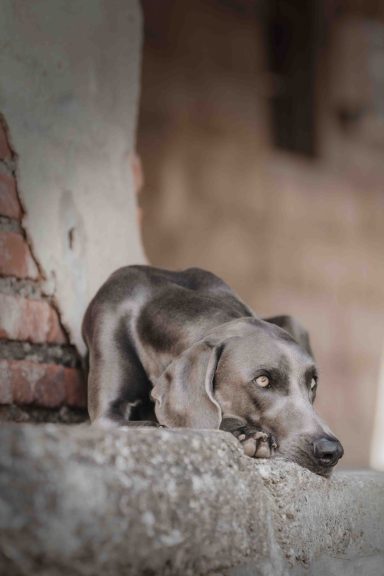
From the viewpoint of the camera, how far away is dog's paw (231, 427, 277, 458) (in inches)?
76.0

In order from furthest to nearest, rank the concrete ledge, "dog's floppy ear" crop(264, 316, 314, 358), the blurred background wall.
→ the blurred background wall, "dog's floppy ear" crop(264, 316, 314, 358), the concrete ledge

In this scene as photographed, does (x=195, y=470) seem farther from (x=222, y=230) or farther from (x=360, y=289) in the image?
(x=360, y=289)

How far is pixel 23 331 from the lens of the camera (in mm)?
Result: 2309

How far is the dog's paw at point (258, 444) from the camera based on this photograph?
193 centimetres

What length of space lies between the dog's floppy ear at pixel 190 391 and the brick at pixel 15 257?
427mm

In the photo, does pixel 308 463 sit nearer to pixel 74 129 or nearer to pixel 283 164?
pixel 74 129

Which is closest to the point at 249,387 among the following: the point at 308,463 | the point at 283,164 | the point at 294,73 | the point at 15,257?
the point at 308,463

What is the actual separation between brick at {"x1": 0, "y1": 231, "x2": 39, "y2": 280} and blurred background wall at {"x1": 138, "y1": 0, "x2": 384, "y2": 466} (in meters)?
2.65

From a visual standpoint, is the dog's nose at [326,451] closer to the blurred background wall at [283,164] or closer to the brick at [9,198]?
the brick at [9,198]

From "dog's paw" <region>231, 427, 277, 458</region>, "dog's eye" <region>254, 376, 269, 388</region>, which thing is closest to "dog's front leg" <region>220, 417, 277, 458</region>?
"dog's paw" <region>231, 427, 277, 458</region>

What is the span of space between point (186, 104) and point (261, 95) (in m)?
0.62

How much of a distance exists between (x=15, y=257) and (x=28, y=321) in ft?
0.49

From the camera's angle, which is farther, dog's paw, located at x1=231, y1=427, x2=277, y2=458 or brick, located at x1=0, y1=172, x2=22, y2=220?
brick, located at x1=0, y1=172, x2=22, y2=220

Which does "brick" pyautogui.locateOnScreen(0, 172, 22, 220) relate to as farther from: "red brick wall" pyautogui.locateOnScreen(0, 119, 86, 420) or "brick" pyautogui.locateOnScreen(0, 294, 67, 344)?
"brick" pyautogui.locateOnScreen(0, 294, 67, 344)
